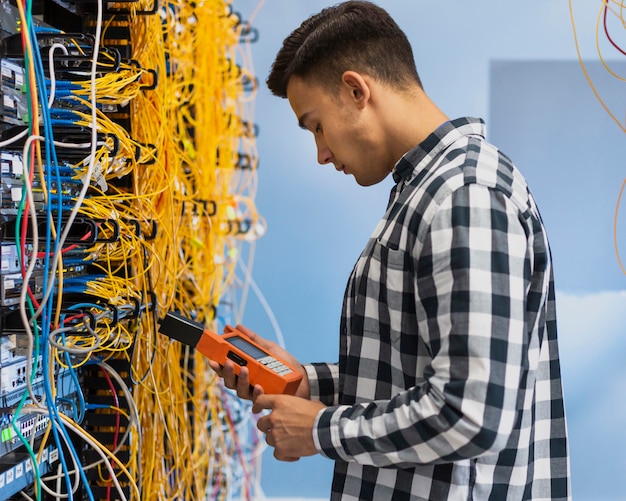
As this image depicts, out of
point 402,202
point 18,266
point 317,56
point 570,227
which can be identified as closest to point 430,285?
point 402,202

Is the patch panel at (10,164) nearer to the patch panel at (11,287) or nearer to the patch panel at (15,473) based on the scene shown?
the patch panel at (11,287)

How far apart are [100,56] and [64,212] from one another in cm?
31

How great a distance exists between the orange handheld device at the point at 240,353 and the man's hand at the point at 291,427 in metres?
0.10

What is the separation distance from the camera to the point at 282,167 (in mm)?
2777

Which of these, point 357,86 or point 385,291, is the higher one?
point 357,86

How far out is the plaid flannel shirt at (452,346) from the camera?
2.48 ft

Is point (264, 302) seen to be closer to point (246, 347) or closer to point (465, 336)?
point (246, 347)

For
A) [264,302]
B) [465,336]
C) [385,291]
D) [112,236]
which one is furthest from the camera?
[264,302]

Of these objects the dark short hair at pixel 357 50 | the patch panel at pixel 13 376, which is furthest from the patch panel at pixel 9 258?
the dark short hair at pixel 357 50

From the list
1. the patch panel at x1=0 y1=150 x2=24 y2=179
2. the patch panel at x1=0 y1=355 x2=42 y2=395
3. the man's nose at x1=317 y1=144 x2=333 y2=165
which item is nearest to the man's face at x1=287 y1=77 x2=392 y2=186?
the man's nose at x1=317 y1=144 x2=333 y2=165

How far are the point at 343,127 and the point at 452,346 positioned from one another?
0.36 m

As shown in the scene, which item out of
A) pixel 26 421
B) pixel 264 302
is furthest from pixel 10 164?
pixel 264 302

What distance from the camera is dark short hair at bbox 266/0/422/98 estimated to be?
95cm

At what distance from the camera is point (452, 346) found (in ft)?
2.48
